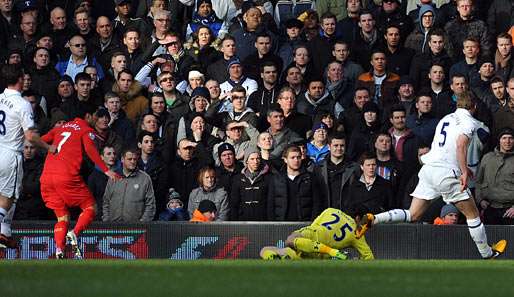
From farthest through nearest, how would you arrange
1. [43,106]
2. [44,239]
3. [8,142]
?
1. [43,106]
2. [44,239]
3. [8,142]

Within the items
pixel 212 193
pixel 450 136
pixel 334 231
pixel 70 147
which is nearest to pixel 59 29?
pixel 212 193

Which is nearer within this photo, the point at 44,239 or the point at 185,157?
the point at 44,239

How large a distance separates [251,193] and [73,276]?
7.19 meters

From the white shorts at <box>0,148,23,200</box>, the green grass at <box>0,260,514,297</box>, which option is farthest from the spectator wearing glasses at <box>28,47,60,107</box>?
the green grass at <box>0,260,514,297</box>

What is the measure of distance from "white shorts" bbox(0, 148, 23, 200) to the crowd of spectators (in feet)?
6.98

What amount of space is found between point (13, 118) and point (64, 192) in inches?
43.6

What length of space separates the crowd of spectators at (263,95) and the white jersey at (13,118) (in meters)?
2.23

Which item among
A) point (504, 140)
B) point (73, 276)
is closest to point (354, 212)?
point (504, 140)

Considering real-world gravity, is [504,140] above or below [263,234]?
above

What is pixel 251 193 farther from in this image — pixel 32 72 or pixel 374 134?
pixel 32 72

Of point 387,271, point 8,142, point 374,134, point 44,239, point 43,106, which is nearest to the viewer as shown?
point 387,271

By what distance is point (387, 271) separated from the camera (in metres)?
11.5

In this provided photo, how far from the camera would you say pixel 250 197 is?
58.6 ft

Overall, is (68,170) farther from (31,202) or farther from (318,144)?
(318,144)
